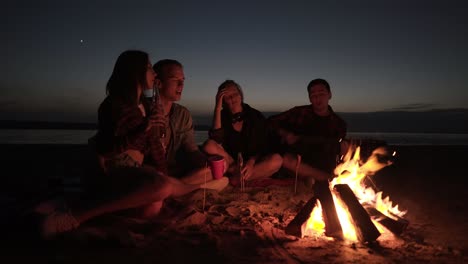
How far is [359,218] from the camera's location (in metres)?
3.11

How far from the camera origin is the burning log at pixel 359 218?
116 inches

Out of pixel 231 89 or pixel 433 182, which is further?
pixel 433 182

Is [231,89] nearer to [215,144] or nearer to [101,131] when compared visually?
[215,144]

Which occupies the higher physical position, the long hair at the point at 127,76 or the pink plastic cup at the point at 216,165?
the long hair at the point at 127,76

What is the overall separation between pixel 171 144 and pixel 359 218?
2433 millimetres

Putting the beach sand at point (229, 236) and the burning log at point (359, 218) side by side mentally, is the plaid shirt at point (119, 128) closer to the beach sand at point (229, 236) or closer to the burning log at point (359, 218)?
the beach sand at point (229, 236)

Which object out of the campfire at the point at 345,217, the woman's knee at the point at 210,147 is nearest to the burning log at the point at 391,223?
the campfire at the point at 345,217

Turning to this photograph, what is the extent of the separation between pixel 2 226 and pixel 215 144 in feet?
8.41

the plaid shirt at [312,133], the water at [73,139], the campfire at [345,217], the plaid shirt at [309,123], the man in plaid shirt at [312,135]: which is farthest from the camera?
the water at [73,139]

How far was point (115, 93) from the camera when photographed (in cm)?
339

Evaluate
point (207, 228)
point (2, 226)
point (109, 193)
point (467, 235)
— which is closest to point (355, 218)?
point (467, 235)

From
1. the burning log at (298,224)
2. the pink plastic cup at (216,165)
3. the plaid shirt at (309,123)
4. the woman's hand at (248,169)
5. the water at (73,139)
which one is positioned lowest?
the water at (73,139)

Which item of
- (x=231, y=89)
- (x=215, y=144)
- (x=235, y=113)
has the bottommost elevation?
(x=215, y=144)

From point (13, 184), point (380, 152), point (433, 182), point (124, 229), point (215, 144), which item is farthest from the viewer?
point (433, 182)
